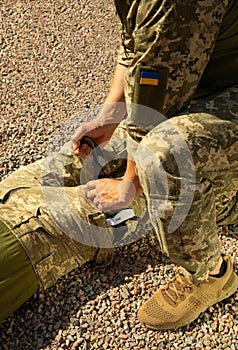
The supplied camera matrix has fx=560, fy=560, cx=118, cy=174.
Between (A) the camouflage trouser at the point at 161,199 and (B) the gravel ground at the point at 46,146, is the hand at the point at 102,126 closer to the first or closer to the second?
(A) the camouflage trouser at the point at 161,199

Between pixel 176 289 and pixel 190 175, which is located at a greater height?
pixel 190 175

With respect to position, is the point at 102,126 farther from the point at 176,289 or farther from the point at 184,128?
the point at 176,289

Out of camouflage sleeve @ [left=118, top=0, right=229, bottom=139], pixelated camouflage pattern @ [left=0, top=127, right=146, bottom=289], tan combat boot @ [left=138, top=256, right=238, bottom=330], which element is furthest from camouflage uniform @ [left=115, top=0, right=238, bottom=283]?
pixelated camouflage pattern @ [left=0, top=127, right=146, bottom=289]

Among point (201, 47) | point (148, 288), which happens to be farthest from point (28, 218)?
point (201, 47)

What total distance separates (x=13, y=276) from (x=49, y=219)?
0.35 meters

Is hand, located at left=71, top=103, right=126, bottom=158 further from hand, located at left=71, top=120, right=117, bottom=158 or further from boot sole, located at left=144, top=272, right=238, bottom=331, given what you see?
boot sole, located at left=144, top=272, right=238, bottom=331

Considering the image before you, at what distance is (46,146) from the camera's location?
3471 millimetres

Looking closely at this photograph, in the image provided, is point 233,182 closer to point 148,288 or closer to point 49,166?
point 148,288

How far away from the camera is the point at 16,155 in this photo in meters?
3.40

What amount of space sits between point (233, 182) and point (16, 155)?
4.70ft

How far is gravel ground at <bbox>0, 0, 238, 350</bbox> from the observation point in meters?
2.53

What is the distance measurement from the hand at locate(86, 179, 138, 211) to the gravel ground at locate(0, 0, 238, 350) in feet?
0.99

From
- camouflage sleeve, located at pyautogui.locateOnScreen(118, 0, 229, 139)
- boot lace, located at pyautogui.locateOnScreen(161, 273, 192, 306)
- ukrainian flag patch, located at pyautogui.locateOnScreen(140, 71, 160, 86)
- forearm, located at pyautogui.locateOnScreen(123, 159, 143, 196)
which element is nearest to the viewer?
camouflage sleeve, located at pyautogui.locateOnScreen(118, 0, 229, 139)

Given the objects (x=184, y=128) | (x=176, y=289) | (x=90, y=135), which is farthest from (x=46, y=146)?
(x=184, y=128)
